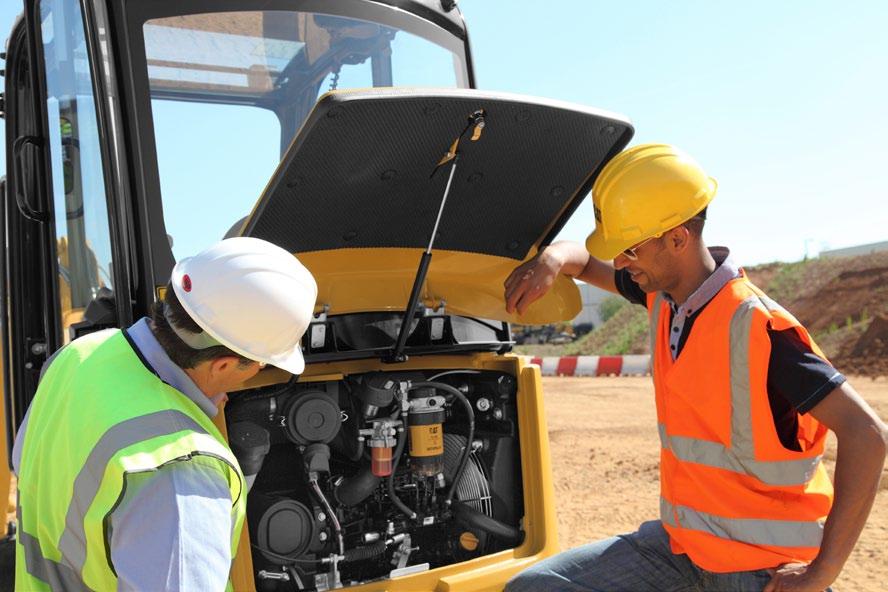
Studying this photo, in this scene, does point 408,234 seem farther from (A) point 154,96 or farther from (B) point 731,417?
(B) point 731,417

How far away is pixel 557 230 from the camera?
11.9ft

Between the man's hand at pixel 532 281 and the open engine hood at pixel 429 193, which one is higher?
the open engine hood at pixel 429 193

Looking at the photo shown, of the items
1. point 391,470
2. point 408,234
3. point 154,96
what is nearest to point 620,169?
point 408,234

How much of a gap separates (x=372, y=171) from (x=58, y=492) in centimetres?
164

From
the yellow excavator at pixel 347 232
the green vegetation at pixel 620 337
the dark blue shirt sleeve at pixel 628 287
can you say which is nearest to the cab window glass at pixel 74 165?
the yellow excavator at pixel 347 232

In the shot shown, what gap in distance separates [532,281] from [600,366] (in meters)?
16.6

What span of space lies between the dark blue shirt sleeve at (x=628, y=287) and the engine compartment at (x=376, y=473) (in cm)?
68

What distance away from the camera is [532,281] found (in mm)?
3361

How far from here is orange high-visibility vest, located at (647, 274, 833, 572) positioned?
2398mm

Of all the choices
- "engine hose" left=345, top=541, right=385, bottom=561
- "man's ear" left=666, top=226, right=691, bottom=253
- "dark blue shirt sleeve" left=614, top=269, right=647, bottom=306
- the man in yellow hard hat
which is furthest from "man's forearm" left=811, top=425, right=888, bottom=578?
"engine hose" left=345, top=541, right=385, bottom=561

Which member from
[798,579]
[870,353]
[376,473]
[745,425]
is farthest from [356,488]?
[870,353]

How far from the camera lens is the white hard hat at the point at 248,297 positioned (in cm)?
191

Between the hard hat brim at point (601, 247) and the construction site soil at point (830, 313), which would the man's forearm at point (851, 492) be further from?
the construction site soil at point (830, 313)

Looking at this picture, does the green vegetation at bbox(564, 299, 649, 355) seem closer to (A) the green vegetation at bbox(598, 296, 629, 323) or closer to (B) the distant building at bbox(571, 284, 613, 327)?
(A) the green vegetation at bbox(598, 296, 629, 323)
